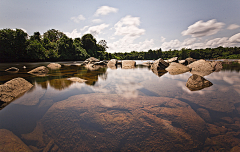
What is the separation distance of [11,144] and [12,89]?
126 inches

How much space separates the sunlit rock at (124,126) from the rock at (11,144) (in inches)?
13.3

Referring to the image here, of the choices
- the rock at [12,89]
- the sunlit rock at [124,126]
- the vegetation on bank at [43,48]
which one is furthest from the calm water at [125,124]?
the vegetation on bank at [43,48]

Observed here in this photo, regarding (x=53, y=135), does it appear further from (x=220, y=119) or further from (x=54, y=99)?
(x=220, y=119)

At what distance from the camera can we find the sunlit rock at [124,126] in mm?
1732

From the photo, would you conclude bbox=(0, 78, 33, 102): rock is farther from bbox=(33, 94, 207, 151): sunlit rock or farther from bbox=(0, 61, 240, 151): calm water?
bbox=(33, 94, 207, 151): sunlit rock

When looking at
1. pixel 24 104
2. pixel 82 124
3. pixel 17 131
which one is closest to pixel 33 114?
pixel 17 131

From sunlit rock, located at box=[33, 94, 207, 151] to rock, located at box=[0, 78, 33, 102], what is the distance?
185 cm

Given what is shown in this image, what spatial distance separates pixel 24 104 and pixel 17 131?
146 centimetres

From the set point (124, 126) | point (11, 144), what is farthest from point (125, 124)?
point (11, 144)

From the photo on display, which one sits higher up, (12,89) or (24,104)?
(12,89)

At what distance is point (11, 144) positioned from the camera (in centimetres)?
173

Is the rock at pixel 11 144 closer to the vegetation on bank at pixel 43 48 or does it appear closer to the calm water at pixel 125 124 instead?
the calm water at pixel 125 124

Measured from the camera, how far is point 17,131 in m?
2.05

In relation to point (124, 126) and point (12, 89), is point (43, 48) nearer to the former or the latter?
point (12, 89)
